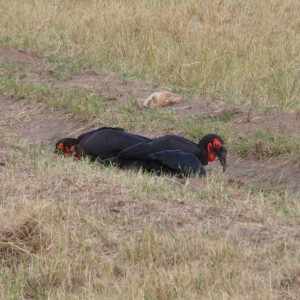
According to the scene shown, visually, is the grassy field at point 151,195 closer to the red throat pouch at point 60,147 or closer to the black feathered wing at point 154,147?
the red throat pouch at point 60,147

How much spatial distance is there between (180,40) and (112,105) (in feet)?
8.42

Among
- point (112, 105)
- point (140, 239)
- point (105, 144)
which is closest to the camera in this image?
point (140, 239)

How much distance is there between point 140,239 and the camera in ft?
18.3

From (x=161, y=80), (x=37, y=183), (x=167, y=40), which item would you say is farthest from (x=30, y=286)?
(x=167, y=40)

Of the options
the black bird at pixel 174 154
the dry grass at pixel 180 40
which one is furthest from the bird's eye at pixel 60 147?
the dry grass at pixel 180 40

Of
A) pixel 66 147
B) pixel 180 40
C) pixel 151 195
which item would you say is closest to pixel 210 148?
pixel 66 147

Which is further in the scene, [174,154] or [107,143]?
[107,143]

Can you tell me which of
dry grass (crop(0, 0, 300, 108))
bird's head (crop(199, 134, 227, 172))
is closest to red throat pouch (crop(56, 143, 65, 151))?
bird's head (crop(199, 134, 227, 172))

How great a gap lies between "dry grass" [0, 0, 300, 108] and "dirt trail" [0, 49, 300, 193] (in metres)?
0.31

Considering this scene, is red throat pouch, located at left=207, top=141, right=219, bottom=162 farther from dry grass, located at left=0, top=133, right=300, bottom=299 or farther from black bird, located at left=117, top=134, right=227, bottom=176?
dry grass, located at left=0, top=133, right=300, bottom=299

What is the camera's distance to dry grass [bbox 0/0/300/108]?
11.5 metres

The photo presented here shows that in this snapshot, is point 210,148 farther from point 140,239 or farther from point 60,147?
point 140,239

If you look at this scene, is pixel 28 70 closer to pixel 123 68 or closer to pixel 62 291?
pixel 123 68

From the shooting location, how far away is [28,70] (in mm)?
12133
